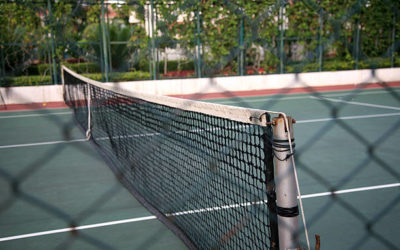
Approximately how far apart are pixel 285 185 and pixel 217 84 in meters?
11.0

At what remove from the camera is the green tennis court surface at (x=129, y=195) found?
283 cm

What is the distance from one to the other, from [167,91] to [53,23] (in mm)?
3451

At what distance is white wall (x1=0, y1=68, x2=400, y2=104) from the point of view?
427 inches

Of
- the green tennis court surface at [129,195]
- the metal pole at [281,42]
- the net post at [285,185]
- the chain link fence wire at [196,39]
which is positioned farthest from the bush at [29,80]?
the net post at [285,185]

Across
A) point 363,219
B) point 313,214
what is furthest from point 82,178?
point 363,219

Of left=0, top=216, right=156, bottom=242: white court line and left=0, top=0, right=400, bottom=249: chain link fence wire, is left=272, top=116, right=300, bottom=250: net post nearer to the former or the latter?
left=0, top=216, right=156, bottom=242: white court line

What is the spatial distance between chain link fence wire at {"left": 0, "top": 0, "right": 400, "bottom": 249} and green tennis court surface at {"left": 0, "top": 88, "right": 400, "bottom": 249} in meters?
2.74

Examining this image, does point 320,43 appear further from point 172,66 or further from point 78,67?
point 78,67

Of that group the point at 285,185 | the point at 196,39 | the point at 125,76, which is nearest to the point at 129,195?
the point at 285,185

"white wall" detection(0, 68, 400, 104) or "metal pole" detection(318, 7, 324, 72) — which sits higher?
"metal pole" detection(318, 7, 324, 72)

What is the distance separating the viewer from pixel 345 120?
7270 mm

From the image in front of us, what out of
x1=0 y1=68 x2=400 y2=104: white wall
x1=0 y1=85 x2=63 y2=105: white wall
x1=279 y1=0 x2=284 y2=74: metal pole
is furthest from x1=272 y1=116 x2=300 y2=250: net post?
x1=279 y1=0 x2=284 y2=74: metal pole

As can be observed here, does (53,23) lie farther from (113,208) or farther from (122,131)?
(113,208)

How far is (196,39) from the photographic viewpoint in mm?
12172
